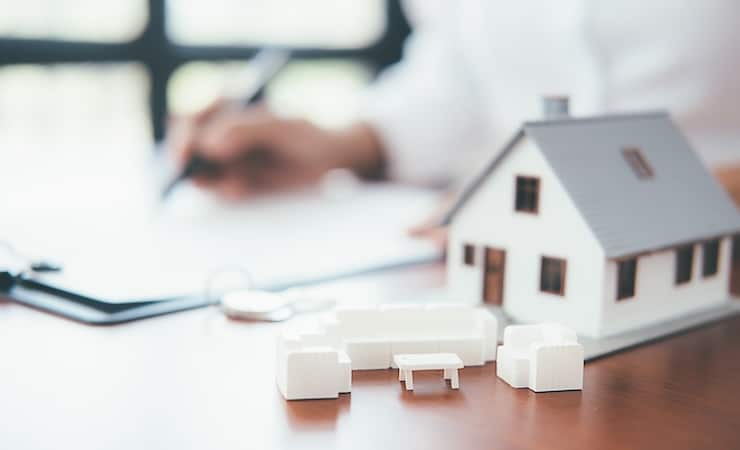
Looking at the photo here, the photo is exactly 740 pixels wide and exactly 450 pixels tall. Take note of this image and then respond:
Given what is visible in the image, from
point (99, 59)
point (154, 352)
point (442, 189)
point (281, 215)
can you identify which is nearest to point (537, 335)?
point (154, 352)

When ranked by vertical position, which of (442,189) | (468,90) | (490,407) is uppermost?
(468,90)

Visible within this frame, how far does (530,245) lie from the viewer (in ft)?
2.58

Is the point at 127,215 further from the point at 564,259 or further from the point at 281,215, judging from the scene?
the point at 564,259

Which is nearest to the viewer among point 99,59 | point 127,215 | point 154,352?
point 154,352

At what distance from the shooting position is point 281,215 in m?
1.23

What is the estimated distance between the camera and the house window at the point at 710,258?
845 millimetres

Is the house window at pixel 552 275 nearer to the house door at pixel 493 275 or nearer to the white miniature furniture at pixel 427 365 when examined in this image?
the house door at pixel 493 275

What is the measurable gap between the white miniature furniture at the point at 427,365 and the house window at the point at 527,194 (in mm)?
181

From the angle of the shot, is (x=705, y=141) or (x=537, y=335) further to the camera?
(x=705, y=141)

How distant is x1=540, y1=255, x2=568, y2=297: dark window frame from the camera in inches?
30.0

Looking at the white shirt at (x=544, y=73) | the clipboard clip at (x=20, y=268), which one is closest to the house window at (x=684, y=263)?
the white shirt at (x=544, y=73)

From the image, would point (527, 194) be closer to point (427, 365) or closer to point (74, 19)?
point (427, 365)

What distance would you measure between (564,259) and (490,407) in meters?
0.19

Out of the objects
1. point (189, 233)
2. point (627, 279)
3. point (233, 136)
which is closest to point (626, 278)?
point (627, 279)
